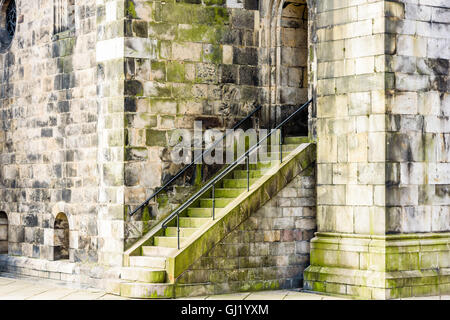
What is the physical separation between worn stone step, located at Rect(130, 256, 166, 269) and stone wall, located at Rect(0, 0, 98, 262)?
1320mm

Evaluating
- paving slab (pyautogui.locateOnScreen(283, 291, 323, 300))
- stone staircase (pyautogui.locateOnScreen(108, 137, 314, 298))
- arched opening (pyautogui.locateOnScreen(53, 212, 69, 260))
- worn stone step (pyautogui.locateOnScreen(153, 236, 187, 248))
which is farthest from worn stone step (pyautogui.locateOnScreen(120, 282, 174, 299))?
arched opening (pyautogui.locateOnScreen(53, 212, 69, 260))

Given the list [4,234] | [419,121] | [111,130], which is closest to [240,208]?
[111,130]

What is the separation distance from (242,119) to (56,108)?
3.41 m

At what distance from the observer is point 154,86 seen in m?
16.1

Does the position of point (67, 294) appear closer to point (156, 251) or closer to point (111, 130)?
point (156, 251)

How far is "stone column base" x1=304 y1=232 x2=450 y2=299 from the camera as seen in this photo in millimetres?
14562

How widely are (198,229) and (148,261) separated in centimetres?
91

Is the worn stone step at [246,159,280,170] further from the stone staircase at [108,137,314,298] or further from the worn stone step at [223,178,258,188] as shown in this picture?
the worn stone step at [223,178,258,188]

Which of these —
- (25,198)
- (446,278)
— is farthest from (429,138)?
(25,198)

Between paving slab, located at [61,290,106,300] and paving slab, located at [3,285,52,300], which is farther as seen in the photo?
paving slab, located at [3,285,52,300]

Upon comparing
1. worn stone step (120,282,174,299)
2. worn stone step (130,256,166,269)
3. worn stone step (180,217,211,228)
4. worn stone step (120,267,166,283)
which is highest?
worn stone step (180,217,211,228)

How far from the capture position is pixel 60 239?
17828 millimetres

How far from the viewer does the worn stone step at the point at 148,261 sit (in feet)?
48.3

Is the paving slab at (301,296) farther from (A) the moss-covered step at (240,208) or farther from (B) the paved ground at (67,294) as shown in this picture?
(A) the moss-covered step at (240,208)
